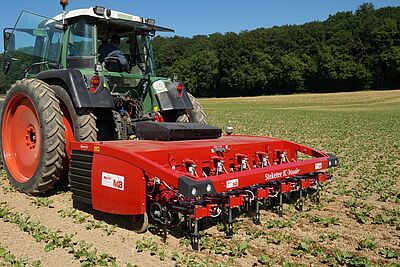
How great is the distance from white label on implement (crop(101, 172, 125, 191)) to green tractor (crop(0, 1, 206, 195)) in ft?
3.72

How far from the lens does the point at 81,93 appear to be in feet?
16.6

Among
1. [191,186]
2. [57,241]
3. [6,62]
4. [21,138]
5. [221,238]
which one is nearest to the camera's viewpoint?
[191,186]

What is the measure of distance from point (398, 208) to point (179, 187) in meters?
3.11

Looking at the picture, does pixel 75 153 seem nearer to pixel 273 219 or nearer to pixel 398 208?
pixel 273 219

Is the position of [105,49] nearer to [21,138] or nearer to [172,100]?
Answer: [172,100]

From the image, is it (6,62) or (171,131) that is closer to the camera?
(171,131)

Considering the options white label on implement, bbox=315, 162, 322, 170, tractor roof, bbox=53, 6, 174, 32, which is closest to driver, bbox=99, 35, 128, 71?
tractor roof, bbox=53, 6, 174, 32

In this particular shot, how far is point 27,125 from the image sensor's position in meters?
5.66

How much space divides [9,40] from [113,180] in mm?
3849

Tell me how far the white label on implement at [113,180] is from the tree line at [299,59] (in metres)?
60.2

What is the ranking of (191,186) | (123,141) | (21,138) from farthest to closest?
(21,138) < (123,141) < (191,186)

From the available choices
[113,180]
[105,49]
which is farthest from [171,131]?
[105,49]

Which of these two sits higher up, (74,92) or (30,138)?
(74,92)

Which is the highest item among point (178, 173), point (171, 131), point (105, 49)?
point (105, 49)
